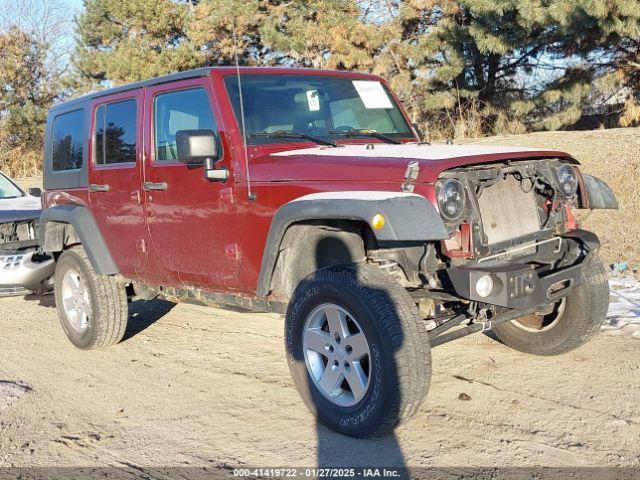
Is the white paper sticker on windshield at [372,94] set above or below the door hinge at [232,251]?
above

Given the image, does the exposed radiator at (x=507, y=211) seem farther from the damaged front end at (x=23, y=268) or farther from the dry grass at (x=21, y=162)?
the dry grass at (x=21, y=162)

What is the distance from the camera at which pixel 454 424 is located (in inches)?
158

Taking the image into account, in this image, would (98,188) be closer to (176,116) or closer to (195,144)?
(176,116)

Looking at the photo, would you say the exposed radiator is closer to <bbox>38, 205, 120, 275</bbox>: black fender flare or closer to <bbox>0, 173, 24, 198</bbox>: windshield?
<bbox>38, 205, 120, 275</bbox>: black fender flare

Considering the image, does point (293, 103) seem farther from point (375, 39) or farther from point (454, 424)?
point (375, 39)

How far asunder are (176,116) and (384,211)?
2169 millimetres

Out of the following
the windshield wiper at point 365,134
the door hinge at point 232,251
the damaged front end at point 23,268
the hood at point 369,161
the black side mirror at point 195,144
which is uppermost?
the windshield wiper at point 365,134

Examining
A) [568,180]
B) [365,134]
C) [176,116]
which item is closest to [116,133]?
[176,116]

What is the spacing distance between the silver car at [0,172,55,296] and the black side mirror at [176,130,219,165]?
12.0 feet

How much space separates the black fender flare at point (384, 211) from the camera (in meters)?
3.54

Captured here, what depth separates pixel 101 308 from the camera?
574 centimetres

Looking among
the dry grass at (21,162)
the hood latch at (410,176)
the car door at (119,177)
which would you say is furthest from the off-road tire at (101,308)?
the dry grass at (21,162)

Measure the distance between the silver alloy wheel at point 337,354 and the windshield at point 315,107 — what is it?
4.36 feet

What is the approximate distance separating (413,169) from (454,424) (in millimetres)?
1491
